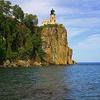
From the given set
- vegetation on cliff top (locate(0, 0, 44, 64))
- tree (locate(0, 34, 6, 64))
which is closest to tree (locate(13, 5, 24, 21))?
vegetation on cliff top (locate(0, 0, 44, 64))

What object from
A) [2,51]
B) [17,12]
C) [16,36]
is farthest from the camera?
[17,12]

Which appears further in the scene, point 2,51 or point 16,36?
point 16,36

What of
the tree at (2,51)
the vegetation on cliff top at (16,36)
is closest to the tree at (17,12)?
the vegetation on cliff top at (16,36)

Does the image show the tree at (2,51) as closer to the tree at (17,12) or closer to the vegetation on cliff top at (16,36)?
the vegetation on cliff top at (16,36)

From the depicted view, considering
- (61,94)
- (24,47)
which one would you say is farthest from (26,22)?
(61,94)

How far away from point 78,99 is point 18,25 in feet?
480

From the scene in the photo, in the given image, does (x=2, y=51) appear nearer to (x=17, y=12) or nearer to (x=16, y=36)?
(x=16, y=36)

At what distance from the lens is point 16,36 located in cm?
17475

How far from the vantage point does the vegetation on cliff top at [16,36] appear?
530ft

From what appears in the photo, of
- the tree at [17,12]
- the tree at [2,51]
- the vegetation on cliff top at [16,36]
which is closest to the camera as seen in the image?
the tree at [2,51]

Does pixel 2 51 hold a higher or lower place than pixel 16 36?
lower

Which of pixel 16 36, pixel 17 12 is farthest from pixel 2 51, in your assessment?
pixel 17 12

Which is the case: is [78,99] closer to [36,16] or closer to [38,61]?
[38,61]

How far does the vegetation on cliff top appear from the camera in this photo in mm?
161550
